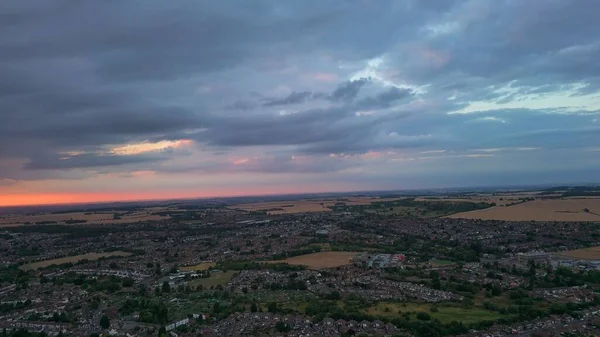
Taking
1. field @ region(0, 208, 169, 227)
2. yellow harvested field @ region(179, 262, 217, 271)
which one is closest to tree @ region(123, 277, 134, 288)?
yellow harvested field @ region(179, 262, 217, 271)

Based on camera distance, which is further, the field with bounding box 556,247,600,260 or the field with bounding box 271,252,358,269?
the field with bounding box 271,252,358,269

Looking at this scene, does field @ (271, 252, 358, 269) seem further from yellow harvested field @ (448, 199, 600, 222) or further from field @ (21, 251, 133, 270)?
yellow harvested field @ (448, 199, 600, 222)

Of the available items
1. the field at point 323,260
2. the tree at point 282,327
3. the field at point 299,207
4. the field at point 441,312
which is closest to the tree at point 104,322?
the tree at point 282,327

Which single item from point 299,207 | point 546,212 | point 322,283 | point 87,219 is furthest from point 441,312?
point 299,207

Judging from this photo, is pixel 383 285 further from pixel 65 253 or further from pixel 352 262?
pixel 65 253

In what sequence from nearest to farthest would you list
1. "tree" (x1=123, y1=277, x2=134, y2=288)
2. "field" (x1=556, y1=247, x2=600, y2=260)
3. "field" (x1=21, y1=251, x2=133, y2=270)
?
"tree" (x1=123, y1=277, x2=134, y2=288) → "field" (x1=556, y1=247, x2=600, y2=260) → "field" (x1=21, y1=251, x2=133, y2=270)

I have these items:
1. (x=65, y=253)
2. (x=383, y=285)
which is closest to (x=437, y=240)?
(x=383, y=285)
